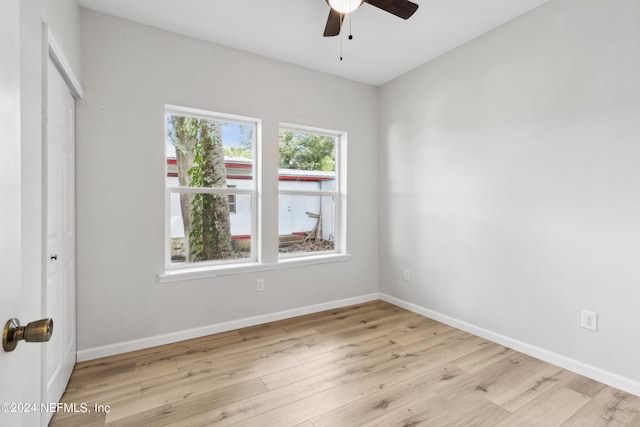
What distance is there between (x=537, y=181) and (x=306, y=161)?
223 centimetres

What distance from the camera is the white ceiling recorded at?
2.36m

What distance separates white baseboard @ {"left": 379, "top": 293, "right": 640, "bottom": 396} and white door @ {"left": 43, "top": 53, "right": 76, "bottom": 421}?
3106mm

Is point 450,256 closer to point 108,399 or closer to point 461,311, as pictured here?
point 461,311

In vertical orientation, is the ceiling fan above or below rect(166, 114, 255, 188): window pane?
above

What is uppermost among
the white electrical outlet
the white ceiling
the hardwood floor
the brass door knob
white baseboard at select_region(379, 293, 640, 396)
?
the white ceiling

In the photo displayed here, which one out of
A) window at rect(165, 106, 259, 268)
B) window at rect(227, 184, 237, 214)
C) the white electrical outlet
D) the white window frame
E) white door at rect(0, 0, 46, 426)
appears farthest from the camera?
the white window frame

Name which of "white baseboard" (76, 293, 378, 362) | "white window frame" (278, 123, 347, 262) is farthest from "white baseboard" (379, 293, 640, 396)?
"white window frame" (278, 123, 347, 262)

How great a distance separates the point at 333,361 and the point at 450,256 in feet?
5.18

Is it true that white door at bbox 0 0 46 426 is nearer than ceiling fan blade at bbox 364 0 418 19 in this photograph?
Yes

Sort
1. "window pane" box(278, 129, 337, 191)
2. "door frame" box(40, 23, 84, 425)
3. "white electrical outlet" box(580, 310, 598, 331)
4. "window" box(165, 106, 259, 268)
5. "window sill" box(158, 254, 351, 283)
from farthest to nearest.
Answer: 1. "window pane" box(278, 129, 337, 191)
2. "window" box(165, 106, 259, 268)
3. "window sill" box(158, 254, 351, 283)
4. "white electrical outlet" box(580, 310, 598, 331)
5. "door frame" box(40, 23, 84, 425)

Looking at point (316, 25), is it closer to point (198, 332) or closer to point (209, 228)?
point (209, 228)

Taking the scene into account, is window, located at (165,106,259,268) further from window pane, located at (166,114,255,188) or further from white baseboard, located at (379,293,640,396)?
white baseboard, located at (379,293,640,396)

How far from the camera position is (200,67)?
9.23 feet

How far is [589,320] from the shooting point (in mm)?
2178
